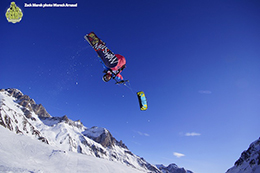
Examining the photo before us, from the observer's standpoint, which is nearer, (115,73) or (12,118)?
(115,73)

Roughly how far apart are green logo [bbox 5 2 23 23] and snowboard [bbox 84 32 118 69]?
15.5 m

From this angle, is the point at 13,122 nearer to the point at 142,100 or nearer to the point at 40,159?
the point at 40,159

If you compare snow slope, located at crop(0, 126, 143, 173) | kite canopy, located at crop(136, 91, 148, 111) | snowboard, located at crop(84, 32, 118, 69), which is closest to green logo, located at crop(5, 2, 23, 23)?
snowboard, located at crop(84, 32, 118, 69)

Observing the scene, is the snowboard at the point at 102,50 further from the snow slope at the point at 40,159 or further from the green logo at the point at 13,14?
the green logo at the point at 13,14

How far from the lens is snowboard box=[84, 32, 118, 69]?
18.1m

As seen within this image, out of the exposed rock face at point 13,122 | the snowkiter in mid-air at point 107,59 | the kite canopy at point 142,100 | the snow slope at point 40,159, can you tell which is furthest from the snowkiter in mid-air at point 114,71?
the exposed rock face at point 13,122

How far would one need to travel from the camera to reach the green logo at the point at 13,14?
24.8 meters

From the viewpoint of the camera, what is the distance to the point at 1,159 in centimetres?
1394

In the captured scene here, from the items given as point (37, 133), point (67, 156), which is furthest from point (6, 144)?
point (37, 133)

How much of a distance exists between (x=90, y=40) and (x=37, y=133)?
195 metres

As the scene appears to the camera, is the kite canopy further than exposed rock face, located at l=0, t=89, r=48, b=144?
No

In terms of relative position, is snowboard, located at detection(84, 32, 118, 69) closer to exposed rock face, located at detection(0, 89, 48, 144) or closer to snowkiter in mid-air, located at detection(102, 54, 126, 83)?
snowkiter in mid-air, located at detection(102, 54, 126, 83)

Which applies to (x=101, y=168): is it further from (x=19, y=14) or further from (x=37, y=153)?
(x=19, y=14)

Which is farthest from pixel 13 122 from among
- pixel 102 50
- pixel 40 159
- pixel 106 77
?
pixel 102 50
